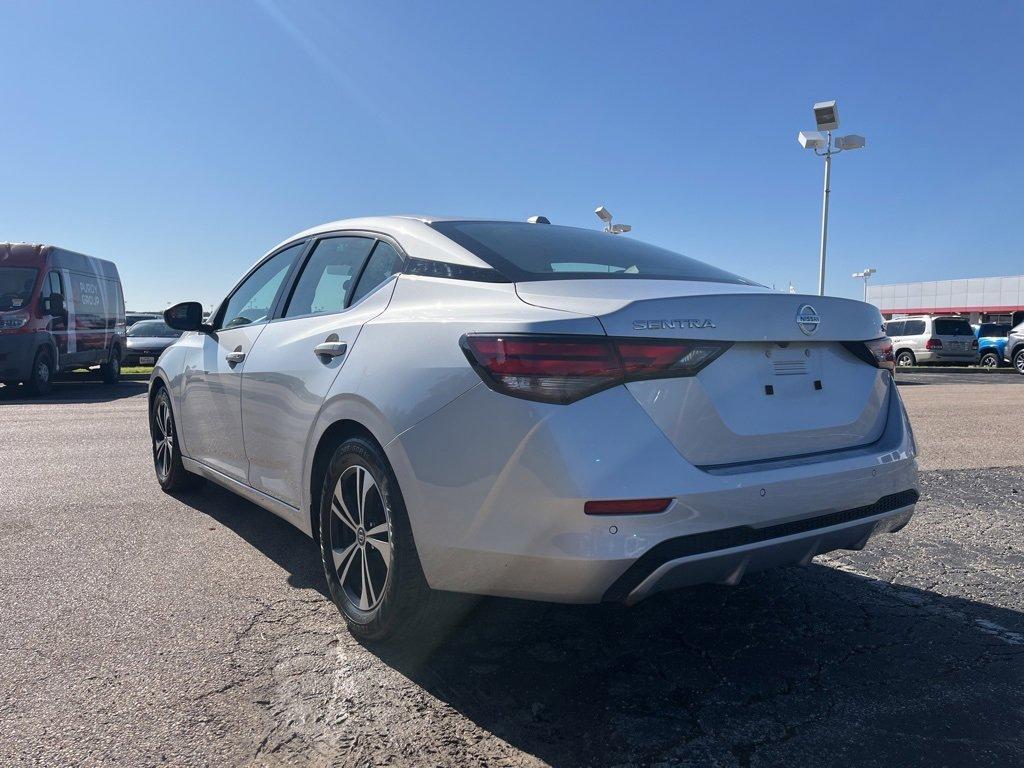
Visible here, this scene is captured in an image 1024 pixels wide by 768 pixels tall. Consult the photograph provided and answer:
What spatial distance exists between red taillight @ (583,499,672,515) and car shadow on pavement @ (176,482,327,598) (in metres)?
1.78

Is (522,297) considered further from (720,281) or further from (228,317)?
(228,317)

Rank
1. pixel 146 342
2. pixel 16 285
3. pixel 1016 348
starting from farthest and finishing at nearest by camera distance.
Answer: pixel 1016 348
pixel 146 342
pixel 16 285

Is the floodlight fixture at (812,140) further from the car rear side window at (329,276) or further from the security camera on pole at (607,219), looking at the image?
the car rear side window at (329,276)

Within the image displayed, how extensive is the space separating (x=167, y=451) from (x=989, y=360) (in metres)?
28.7

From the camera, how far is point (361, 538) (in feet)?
9.70

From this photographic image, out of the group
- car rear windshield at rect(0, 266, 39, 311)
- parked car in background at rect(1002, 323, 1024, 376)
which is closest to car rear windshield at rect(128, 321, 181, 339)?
car rear windshield at rect(0, 266, 39, 311)

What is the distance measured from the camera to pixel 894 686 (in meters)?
2.64

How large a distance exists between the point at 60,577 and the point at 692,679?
9.63ft

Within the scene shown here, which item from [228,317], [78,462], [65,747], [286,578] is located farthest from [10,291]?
[65,747]

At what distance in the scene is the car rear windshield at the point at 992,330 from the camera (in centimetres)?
2764

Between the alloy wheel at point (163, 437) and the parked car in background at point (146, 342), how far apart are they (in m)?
15.8

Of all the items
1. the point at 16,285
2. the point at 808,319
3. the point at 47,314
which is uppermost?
the point at 16,285

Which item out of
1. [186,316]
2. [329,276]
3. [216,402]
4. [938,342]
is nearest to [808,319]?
[329,276]

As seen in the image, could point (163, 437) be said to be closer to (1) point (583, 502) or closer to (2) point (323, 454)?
(2) point (323, 454)
